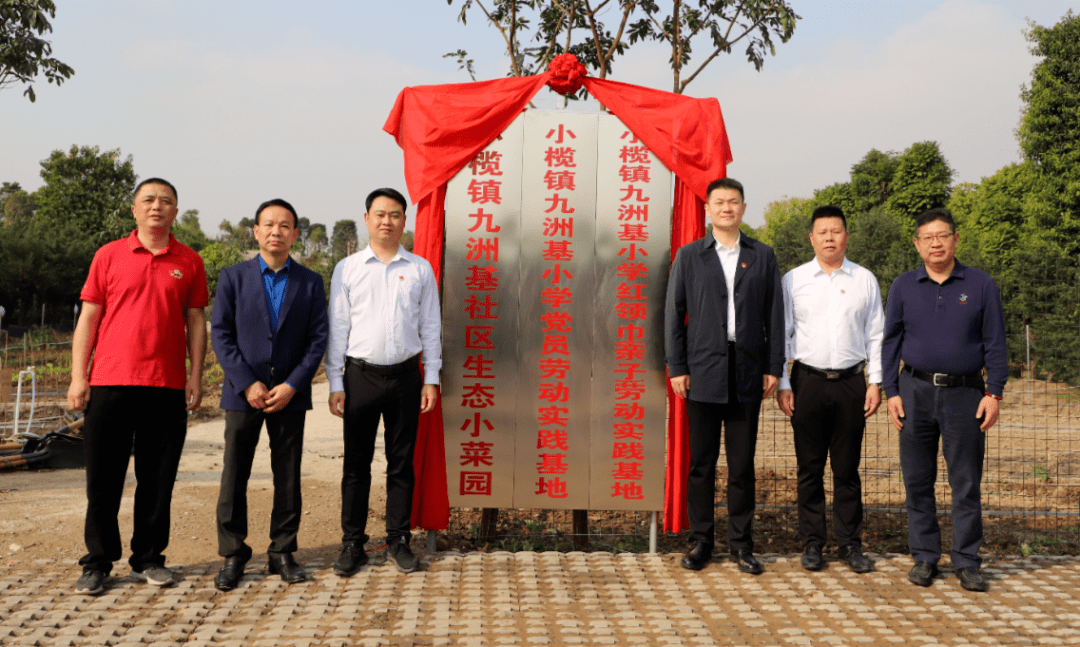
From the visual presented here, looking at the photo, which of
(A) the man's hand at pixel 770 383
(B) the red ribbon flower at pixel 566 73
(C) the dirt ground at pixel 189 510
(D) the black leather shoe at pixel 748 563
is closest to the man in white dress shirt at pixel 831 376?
(A) the man's hand at pixel 770 383

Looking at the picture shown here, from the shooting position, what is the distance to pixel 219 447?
26.1 ft

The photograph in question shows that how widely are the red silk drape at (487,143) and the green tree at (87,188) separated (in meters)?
28.8

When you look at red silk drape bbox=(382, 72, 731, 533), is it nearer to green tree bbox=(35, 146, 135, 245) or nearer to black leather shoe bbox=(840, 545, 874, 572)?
black leather shoe bbox=(840, 545, 874, 572)

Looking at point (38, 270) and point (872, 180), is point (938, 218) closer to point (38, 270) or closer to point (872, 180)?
point (38, 270)

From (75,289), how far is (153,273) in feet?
80.2

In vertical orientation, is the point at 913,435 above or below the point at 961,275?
below

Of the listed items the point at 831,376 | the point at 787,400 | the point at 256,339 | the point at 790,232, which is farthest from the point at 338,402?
the point at 790,232

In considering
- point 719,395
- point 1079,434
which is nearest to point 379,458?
point 719,395

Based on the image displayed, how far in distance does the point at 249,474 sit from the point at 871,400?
3.23m

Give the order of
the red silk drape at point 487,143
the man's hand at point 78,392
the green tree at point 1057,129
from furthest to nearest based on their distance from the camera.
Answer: the green tree at point 1057,129 → the red silk drape at point 487,143 → the man's hand at point 78,392

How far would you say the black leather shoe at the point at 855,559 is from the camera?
12.6 ft

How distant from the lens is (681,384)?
389cm

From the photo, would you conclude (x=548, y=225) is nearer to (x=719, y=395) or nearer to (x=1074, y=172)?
(x=719, y=395)

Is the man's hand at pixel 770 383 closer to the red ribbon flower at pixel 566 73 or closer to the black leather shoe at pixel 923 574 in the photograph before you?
the black leather shoe at pixel 923 574
